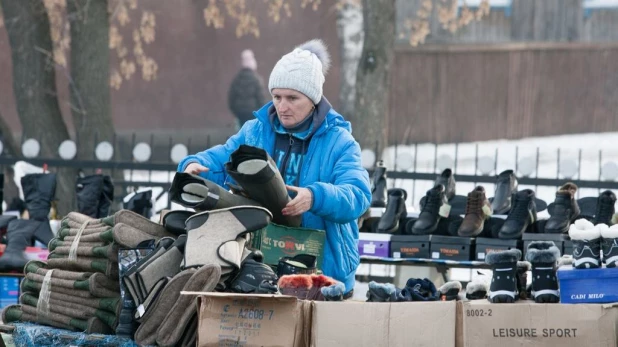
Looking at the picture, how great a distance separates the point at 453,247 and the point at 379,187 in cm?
94

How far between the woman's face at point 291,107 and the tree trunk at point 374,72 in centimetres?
773

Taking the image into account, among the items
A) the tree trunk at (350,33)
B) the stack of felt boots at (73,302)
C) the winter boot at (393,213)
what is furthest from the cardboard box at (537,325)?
the tree trunk at (350,33)

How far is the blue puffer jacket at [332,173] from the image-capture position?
507 centimetres

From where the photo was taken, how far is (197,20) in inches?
851

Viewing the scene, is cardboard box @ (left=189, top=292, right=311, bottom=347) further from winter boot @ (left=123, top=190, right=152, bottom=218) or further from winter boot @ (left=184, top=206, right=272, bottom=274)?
winter boot @ (left=123, top=190, right=152, bottom=218)

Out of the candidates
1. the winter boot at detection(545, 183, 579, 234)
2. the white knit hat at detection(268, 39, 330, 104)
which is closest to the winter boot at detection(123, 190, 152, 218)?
the winter boot at detection(545, 183, 579, 234)

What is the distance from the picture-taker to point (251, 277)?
4570 millimetres

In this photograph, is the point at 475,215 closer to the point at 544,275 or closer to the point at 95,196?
the point at 95,196

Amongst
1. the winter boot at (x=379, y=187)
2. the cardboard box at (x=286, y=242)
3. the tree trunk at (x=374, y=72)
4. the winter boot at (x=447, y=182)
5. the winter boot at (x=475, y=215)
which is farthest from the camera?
the tree trunk at (x=374, y=72)

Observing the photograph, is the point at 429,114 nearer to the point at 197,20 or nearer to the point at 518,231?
the point at 197,20

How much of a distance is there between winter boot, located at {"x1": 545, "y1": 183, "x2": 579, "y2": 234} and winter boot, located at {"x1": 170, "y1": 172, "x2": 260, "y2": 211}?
3.55 m

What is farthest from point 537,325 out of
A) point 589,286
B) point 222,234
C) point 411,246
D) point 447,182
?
point 447,182

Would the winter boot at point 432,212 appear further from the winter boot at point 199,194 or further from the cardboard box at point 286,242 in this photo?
the winter boot at point 199,194

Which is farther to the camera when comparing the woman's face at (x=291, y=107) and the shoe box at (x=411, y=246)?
the shoe box at (x=411, y=246)
